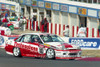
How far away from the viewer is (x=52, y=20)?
44.7 metres

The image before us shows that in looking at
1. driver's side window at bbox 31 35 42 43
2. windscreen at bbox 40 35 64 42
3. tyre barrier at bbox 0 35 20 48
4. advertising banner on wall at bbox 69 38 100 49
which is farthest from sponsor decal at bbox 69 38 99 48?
driver's side window at bbox 31 35 42 43

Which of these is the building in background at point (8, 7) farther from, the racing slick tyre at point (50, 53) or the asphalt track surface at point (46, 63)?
the asphalt track surface at point (46, 63)

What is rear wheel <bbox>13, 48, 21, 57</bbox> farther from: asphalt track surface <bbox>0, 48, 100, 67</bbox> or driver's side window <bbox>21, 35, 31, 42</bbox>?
asphalt track surface <bbox>0, 48, 100, 67</bbox>

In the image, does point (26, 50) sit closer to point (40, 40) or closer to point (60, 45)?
point (40, 40)

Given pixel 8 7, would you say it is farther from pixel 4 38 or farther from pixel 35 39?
pixel 35 39

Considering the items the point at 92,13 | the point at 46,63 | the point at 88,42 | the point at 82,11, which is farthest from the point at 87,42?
the point at 82,11

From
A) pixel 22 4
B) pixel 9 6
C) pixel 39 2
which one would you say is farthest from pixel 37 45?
pixel 9 6

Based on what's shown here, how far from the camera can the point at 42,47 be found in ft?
60.0

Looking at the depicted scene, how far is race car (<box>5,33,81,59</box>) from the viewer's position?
17734 mm

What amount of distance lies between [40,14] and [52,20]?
153 inches

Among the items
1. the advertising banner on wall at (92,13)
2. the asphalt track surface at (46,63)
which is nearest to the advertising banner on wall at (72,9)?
the advertising banner on wall at (92,13)

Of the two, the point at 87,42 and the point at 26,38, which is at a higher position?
the point at 26,38

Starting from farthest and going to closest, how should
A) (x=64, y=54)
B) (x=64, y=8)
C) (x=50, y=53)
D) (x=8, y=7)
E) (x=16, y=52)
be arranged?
(x=8, y=7)
(x=64, y=8)
(x=16, y=52)
(x=50, y=53)
(x=64, y=54)

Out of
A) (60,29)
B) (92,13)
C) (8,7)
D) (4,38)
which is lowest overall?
(4,38)
